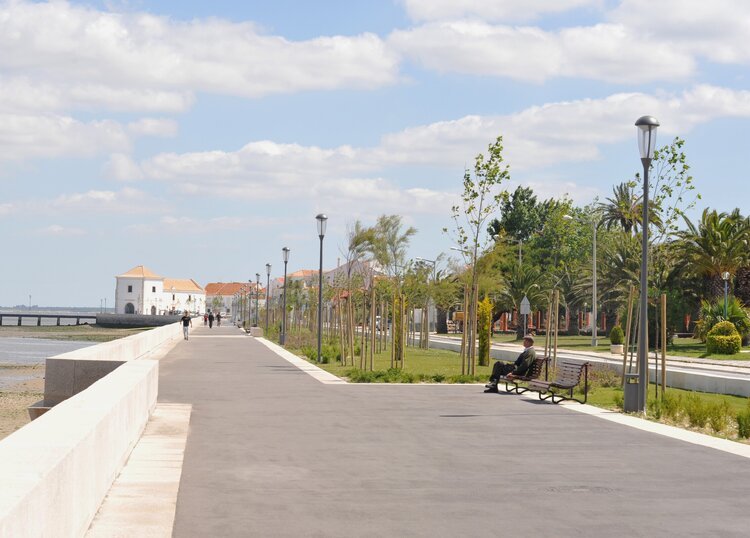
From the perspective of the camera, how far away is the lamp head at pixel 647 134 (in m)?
18.6

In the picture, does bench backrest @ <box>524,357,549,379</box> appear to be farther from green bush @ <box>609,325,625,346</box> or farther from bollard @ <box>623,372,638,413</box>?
green bush @ <box>609,325,625,346</box>

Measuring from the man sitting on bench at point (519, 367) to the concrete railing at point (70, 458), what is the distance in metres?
9.80

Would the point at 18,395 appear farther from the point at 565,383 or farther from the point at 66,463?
the point at 66,463

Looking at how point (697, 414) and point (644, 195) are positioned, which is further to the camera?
point (644, 195)

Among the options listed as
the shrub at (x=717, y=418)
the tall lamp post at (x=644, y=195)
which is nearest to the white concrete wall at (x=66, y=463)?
the shrub at (x=717, y=418)

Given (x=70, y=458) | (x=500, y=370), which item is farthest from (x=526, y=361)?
(x=70, y=458)

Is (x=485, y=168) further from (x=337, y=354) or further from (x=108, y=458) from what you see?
(x=108, y=458)

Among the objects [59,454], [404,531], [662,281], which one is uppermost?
[662,281]

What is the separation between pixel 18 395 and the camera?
30500 millimetres

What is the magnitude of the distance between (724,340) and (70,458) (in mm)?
41196

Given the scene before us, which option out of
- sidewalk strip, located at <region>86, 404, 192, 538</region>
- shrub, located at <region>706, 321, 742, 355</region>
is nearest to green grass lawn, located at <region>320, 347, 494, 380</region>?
shrub, located at <region>706, 321, 742, 355</region>

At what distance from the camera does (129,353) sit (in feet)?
92.4

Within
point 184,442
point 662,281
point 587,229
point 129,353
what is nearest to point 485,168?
point 129,353

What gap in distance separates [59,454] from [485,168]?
31.0 meters
